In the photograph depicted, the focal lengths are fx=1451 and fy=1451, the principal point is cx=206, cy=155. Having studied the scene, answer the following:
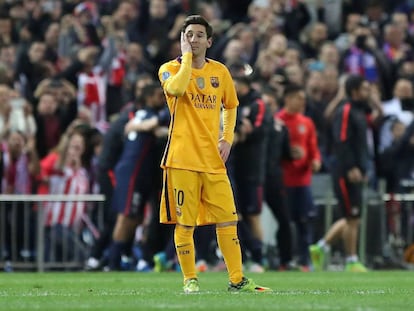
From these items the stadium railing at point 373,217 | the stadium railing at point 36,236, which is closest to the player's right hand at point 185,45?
the stadium railing at point 36,236

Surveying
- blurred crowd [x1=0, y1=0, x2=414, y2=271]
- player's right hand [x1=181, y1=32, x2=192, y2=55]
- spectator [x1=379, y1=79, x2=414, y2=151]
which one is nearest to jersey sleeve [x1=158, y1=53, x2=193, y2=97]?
player's right hand [x1=181, y1=32, x2=192, y2=55]

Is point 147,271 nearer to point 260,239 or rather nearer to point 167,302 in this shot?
point 260,239

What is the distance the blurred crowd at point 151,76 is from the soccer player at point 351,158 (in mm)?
1077

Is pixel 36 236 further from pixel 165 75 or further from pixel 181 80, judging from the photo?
pixel 181 80

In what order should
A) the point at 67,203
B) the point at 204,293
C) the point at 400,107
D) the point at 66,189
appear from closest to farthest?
the point at 204,293 < the point at 67,203 < the point at 66,189 < the point at 400,107

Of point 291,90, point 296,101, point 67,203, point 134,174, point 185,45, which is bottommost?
point 67,203

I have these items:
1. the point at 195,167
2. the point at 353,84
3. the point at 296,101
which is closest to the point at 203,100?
the point at 195,167

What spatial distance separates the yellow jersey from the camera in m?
11.9

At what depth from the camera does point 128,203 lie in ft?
62.1

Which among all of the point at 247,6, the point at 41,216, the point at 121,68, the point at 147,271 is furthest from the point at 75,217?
the point at 247,6

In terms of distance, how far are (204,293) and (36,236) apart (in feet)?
29.6

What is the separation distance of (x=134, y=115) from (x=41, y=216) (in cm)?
233

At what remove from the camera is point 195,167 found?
11938mm

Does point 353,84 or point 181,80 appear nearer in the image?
point 181,80
